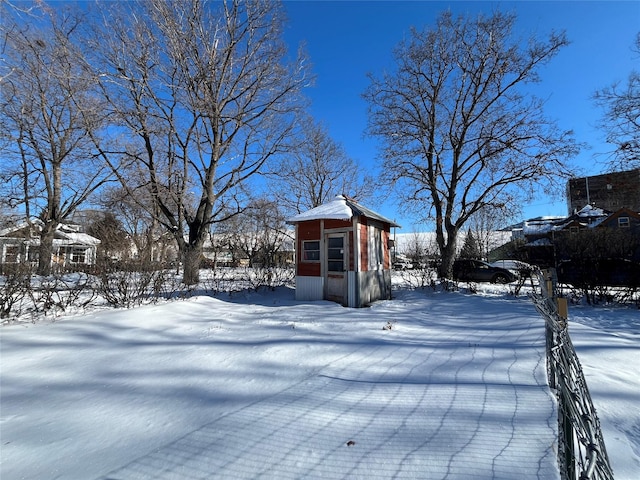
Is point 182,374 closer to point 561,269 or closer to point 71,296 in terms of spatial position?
point 71,296

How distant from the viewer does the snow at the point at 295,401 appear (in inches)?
80.6

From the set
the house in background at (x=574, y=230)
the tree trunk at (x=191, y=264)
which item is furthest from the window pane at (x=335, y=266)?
the house in background at (x=574, y=230)

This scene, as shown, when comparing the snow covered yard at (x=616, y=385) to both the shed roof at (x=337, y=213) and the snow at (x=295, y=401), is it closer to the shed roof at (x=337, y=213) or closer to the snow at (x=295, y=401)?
the snow at (x=295, y=401)

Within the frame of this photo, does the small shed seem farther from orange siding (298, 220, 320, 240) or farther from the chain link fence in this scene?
the chain link fence

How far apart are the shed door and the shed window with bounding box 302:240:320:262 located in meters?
0.39

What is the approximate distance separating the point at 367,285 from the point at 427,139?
8993 millimetres

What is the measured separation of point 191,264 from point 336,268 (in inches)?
229

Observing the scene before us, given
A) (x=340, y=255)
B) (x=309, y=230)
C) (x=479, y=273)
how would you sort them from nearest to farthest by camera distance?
1. (x=340, y=255)
2. (x=309, y=230)
3. (x=479, y=273)

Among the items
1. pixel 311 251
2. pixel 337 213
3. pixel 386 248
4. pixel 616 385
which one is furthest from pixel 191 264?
pixel 616 385

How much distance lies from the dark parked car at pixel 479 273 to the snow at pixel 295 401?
10.3m

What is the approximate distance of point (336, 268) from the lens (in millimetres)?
9812

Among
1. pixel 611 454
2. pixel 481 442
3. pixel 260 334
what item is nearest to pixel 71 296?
pixel 260 334

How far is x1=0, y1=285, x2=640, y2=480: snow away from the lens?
2047 mm

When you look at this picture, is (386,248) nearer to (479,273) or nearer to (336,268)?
(336,268)
